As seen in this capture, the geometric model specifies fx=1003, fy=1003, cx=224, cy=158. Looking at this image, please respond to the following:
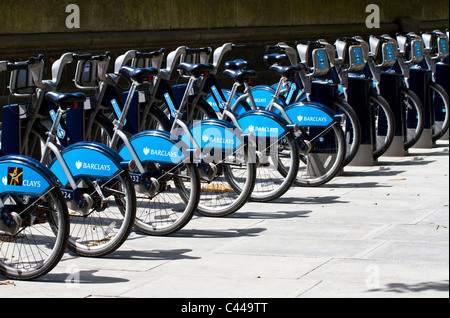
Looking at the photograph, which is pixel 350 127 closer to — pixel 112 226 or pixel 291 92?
pixel 291 92

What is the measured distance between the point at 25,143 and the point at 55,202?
4.91 ft

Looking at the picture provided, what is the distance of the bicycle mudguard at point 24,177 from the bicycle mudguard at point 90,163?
0.57 m

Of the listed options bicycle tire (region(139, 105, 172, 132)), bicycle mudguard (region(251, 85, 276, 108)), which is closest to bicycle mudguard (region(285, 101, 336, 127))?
bicycle mudguard (region(251, 85, 276, 108))

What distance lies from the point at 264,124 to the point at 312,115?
88cm

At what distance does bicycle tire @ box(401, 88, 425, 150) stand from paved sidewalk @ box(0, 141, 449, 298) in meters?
2.80

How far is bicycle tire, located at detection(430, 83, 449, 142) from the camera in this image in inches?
506

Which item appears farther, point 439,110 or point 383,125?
point 439,110

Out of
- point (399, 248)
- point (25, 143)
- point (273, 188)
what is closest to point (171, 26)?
point (273, 188)

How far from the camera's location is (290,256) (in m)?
6.72

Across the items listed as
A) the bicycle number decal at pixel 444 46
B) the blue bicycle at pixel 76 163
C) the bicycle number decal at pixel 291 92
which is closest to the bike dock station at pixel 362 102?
the bicycle number decal at pixel 291 92

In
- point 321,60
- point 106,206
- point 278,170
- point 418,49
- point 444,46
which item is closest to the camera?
point 106,206

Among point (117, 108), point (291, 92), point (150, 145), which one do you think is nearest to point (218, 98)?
point (117, 108)

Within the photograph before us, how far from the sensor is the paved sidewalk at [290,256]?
5848 mm

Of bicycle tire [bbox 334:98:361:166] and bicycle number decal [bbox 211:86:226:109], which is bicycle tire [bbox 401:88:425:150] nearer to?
bicycle tire [bbox 334:98:361:166]
